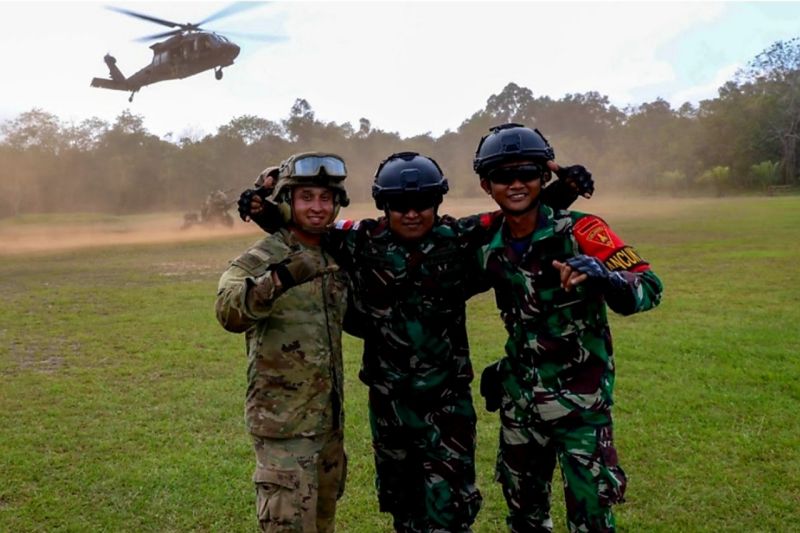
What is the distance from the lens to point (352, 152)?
79.5 m

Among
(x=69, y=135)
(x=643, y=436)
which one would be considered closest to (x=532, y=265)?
(x=643, y=436)

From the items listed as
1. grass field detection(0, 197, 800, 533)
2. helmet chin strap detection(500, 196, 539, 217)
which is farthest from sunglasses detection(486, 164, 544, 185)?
grass field detection(0, 197, 800, 533)

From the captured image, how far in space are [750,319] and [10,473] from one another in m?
11.0

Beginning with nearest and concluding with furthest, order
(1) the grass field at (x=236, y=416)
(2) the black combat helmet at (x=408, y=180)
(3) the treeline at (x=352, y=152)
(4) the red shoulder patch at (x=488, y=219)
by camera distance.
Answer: (2) the black combat helmet at (x=408, y=180) → (4) the red shoulder patch at (x=488, y=219) → (1) the grass field at (x=236, y=416) → (3) the treeline at (x=352, y=152)

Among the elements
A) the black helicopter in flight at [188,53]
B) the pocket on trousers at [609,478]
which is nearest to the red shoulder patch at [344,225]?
the pocket on trousers at [609,478]

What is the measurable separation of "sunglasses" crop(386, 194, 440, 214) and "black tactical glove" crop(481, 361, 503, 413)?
1.03 metres

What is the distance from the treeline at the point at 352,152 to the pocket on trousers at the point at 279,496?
56.2 m

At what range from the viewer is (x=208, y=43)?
28.2 m

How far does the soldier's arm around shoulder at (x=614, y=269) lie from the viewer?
305 centimetres

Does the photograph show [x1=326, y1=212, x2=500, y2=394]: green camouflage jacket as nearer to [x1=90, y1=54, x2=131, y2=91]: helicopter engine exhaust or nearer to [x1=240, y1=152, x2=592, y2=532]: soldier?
[x1=240, y1=152, x2=592, y2=532]: soldier

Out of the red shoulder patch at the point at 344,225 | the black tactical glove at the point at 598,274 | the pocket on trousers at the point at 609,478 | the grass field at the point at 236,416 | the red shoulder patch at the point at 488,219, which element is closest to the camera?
the black tactical glove at the point at 598,274

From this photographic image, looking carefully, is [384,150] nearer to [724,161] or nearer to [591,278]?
[724,161]

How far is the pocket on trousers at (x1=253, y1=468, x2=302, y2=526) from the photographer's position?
3.29m

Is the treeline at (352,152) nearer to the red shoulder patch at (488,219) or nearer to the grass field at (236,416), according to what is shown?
the grass field at (236,416)
